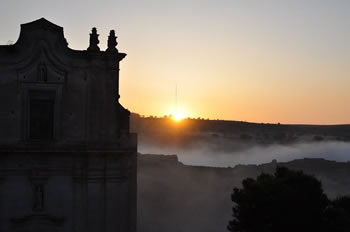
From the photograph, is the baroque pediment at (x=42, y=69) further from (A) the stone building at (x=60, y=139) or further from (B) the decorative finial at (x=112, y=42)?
(B) the decorative finial at (x=112, y=42)

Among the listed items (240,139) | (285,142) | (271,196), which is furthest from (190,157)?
(271,196)

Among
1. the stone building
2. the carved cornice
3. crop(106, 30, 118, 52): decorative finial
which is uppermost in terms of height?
crop(106, 30, 118, 52): decorative finial

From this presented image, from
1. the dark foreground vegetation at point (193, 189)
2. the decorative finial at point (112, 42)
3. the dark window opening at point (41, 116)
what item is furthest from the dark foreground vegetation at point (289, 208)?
the dark foreground vegetation at point (193, 189)

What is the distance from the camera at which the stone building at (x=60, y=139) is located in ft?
62.5

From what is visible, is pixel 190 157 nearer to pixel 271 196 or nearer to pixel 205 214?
pixel 205 214

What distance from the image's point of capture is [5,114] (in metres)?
19.0

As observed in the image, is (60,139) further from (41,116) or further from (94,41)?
(94,41)

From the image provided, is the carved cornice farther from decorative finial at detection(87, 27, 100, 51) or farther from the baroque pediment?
decorative finial at detection(87, 27, 100, 51)

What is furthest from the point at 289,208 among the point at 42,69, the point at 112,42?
the point at 42,69

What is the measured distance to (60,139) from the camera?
767 inches

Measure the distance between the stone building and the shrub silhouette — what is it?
5.98 metres

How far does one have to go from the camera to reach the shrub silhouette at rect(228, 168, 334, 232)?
70.7ft

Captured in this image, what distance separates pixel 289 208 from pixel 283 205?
290 mm

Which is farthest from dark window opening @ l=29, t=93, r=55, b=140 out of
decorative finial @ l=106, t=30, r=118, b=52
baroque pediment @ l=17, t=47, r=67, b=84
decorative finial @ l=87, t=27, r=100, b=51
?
decorative finial @ l=106, t=30, r=118, b=52
